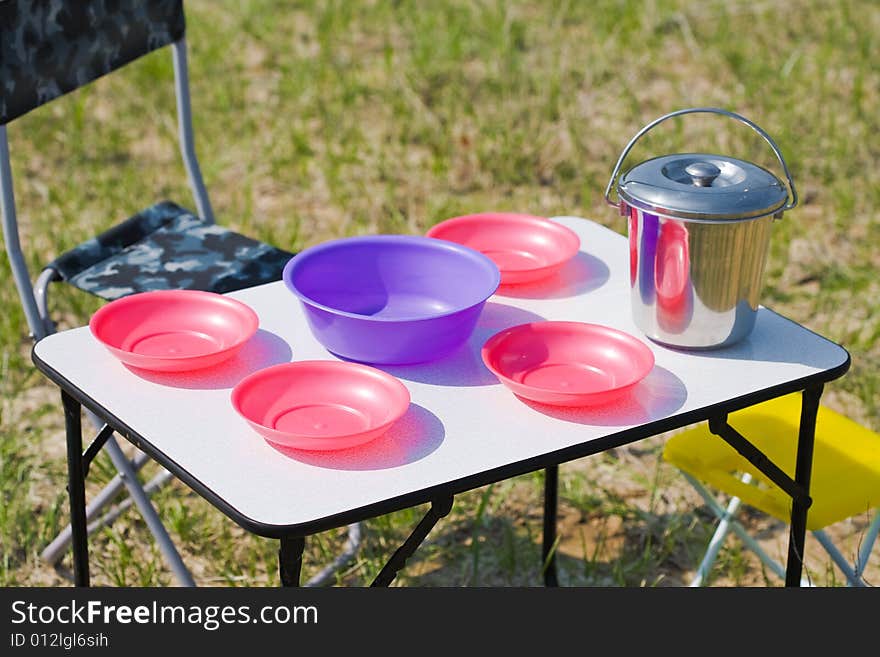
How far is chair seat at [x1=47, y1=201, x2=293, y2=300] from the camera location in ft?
10.1

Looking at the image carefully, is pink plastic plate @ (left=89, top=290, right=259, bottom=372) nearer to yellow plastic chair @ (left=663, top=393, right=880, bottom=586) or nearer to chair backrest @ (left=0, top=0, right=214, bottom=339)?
chair backrest @ (left=0, top=0, right=214, bottom=339)

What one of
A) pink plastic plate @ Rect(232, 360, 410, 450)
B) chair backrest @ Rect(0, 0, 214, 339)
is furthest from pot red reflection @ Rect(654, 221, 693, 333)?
chair backrest @ Rect(0, 0, 214, 339)

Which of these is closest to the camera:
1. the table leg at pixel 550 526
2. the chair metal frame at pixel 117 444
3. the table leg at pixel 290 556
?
the table leg at pixel 290 556

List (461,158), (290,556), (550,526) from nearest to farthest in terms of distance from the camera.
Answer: (290,556), (550,526), (461,158)

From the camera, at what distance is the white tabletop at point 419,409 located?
1.89 meters

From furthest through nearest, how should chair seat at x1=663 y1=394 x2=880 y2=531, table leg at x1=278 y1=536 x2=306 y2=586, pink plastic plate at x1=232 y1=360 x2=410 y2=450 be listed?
chair seat at x1=663 y1=394 x2=880 y2=531 → pink plastic plate at x1=232 y1=360 x2=410 y2=450 → table leg at x1=278 y1=536 x2=306 y2=586

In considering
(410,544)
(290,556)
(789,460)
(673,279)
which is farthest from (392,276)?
(789,460)

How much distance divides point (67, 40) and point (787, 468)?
1753 mm

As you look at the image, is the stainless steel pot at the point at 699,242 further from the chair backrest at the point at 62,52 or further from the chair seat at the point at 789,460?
the chair backrest at the point at 62,52

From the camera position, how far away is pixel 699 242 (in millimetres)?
2160

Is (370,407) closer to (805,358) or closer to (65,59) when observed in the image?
(805,358)

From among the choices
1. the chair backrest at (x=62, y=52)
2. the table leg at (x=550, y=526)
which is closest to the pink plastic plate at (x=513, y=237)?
the table leg at (x=550, y=526)

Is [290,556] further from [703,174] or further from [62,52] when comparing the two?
[62,52]

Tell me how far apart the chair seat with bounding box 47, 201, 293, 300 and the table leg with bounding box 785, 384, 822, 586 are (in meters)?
1.27
